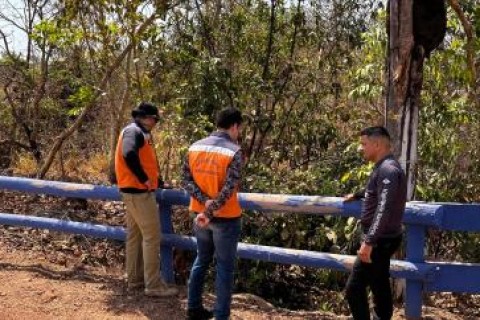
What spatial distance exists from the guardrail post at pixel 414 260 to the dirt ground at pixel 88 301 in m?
0.30

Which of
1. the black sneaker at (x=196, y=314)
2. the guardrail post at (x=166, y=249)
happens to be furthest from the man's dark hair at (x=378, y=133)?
the guardrail post at (x=166, y=249)

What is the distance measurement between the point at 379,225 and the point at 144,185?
2.20m

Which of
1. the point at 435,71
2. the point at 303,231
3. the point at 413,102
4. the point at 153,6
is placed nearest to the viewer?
the point at 413,102

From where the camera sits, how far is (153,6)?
8.44 meters

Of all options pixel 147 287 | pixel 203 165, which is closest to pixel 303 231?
pixel 147 287

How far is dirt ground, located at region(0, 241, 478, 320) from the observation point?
5.60 meters

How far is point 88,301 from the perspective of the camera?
19.3 feet

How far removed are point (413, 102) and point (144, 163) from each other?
7.92ft

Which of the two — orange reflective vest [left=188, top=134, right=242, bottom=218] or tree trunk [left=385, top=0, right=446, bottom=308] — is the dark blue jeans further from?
tree trunk [left=385, top=0, right=446, bottom=308]

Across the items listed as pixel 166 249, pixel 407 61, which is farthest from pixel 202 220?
pixel 407 61

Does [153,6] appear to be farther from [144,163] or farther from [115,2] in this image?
[144,163]

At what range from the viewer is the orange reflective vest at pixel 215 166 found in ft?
16.1

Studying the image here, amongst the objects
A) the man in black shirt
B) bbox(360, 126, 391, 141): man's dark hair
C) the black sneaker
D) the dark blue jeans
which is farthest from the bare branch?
the black sneaker

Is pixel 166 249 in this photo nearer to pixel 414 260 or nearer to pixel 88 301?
pixel 88 301
